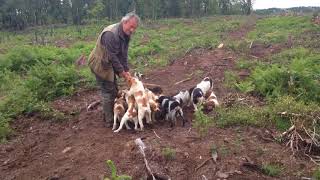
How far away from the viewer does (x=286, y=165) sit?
6191mm

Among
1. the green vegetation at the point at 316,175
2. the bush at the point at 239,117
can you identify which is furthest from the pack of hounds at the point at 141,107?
the green vegetation at the point at 316,175

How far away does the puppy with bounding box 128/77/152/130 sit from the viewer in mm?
7941

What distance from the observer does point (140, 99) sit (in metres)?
8.03

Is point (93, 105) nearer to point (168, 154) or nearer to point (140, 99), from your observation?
point (140, 99)

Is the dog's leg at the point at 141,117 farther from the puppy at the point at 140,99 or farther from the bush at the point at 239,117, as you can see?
the bush at the point at 239,117

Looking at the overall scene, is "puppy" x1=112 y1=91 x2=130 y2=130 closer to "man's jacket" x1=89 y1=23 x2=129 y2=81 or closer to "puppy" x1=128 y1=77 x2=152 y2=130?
"puppy" x1=128 y1=77 x2=152 y2=130

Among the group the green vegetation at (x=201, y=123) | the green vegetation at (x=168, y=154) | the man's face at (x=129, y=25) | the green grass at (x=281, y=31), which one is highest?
the man's face at (x=129, y=25)

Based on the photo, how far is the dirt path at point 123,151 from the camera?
6066 millimetres

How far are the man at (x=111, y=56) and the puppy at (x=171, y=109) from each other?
0.86m

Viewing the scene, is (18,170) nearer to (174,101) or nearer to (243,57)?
(174,101)

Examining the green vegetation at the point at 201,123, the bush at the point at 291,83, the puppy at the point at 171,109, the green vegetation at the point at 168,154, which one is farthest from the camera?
the bush at the point at 291,83

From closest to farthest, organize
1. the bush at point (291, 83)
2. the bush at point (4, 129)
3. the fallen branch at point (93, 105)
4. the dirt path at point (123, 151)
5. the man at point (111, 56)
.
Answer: the dirt path at point (123, 151) < the man at point (111, 56) < the bush at point (4, 129) < the bush at point (291, 83) < the fallen branch at point (93, 105)

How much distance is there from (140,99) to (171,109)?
62cm

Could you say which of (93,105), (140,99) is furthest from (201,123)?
(93,105)
